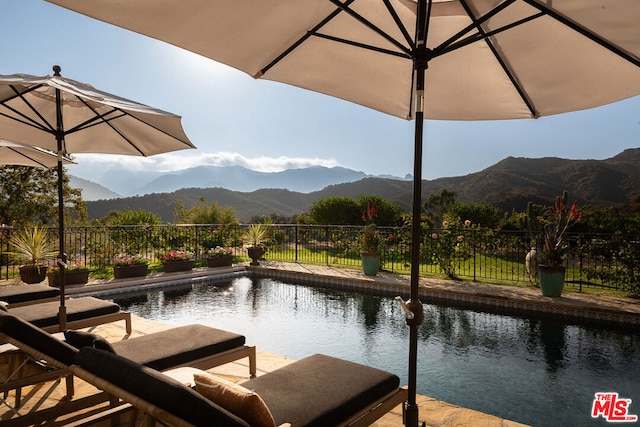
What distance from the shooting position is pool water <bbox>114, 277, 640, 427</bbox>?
3.97 m

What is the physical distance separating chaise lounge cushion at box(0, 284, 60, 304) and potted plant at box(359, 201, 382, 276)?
241 inches

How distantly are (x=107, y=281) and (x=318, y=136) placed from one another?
80384 millimetres

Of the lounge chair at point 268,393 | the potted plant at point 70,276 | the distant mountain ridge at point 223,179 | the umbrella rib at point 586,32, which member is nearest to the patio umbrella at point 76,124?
the lounge chair at point 268,393

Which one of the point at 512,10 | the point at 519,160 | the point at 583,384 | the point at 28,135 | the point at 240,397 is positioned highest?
the point at 519,160

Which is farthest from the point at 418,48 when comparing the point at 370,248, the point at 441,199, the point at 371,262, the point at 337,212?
the point at 441,199

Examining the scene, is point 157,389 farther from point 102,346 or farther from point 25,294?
point 25,294

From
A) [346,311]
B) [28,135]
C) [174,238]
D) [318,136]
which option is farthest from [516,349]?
[318,136]

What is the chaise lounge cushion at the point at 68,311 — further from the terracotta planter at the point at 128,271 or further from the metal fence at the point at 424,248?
the metal fence at the point at 424,248

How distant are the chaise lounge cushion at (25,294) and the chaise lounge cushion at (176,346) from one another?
291 centimetres

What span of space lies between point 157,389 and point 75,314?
3.23 m

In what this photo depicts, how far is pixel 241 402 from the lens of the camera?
5.63 ft

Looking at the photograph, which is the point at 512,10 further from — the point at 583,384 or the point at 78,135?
the point at 78,135

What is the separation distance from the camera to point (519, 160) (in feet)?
114

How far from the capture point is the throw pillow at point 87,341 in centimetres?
236
